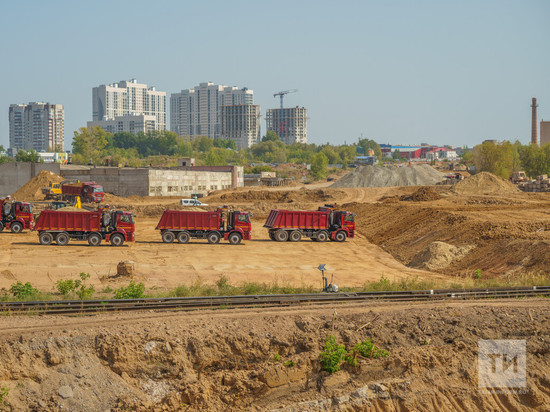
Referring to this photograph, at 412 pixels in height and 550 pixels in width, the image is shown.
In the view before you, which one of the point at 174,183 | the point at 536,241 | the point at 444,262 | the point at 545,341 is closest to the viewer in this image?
the point at 545,341

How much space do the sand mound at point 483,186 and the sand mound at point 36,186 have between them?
45.9 meters

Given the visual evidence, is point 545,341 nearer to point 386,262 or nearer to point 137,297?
point 137,297

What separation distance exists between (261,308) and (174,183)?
57540 millimetres

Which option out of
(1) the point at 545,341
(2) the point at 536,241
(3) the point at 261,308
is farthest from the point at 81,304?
(2) the point at 536,241

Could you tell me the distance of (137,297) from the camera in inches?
780

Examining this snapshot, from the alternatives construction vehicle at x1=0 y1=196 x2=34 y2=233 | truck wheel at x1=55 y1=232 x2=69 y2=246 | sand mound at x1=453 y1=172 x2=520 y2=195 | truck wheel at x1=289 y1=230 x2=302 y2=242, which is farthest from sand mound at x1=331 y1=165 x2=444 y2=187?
truck wheel at x1=55 y1=232 x2=69 y2=246

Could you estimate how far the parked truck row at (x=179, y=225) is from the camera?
36.2m

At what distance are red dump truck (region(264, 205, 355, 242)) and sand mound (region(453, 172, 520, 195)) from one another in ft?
106

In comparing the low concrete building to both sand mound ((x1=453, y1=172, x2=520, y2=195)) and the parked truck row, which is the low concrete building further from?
sand mound ((x1=453, y1=172, x2=520, y2=195))

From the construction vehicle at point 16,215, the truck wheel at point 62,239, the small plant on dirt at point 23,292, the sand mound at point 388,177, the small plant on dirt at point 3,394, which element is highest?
the sand mound at point 388,177

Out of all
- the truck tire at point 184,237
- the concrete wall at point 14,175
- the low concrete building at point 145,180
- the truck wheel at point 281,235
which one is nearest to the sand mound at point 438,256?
the truck wheel at point 281,235

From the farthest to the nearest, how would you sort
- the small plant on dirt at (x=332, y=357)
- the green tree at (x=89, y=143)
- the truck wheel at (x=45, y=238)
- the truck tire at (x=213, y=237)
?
the green tree at (x=89, y=143) < the truck tire at (x=213, y=237) < the truck wheel at (x=45, y=238) < the small plant on dirt at (x=332, y=357)

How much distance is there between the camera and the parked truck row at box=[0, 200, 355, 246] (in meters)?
36.2

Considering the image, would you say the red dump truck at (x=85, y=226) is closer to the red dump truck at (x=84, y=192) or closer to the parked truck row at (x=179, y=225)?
the parked truck row at (x=179, y=225)
